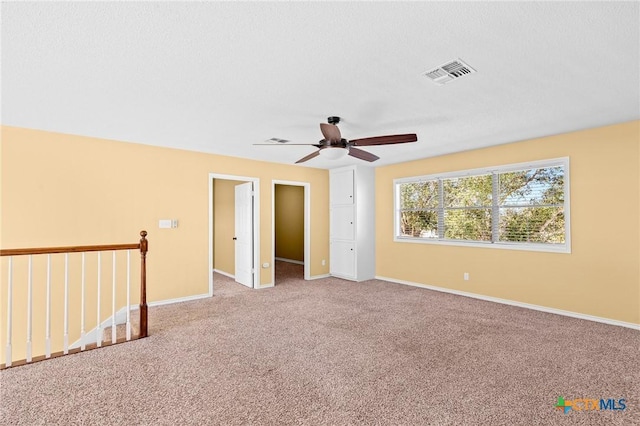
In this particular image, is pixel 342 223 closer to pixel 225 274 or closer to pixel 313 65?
pixel 225 274

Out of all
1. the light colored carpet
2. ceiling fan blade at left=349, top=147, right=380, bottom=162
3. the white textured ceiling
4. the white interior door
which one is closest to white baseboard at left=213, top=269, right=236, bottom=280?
the white interior door

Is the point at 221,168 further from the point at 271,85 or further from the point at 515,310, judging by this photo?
the point at 515,310

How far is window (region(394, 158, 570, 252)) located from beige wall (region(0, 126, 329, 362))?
9.09ft

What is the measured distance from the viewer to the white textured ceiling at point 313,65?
1750mm

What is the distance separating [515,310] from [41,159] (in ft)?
20.6

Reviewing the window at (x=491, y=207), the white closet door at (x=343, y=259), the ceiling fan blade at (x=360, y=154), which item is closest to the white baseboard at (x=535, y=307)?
the window at (x=491, y=207)

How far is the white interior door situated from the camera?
583 cm

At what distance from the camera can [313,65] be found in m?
2.31

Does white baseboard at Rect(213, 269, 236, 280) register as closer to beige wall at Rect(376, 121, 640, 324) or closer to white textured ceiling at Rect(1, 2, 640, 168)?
white textured ceiling at Rect(1, 2, 640, 168)

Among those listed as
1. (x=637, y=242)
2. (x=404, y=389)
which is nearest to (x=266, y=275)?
(x=404, y=389)

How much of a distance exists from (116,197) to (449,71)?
170 inches

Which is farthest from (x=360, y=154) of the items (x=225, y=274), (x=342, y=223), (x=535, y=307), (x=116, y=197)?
(x=225, y=274)

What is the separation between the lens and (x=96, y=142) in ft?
14.0

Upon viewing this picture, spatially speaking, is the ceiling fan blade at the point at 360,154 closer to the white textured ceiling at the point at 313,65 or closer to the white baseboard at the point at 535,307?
the white textured ceiling at the point at 313,65
